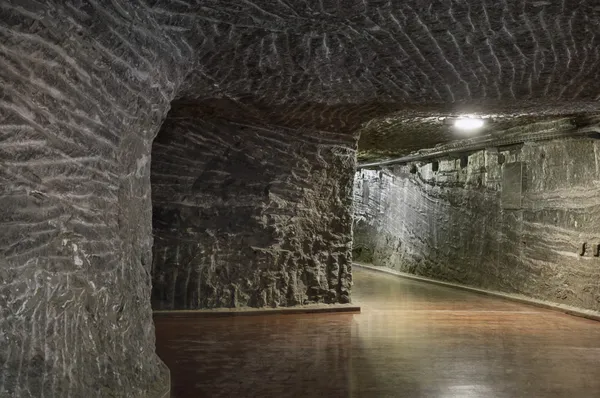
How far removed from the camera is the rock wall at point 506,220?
18.8 ft

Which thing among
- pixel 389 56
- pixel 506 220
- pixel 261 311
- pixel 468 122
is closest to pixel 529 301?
pixel 506 220

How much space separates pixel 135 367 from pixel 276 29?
162 centimetres

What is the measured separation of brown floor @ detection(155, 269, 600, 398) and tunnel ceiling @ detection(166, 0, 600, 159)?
1.63 m

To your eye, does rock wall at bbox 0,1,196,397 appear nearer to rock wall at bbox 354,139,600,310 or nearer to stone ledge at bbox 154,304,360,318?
stone ledge at bbox 154,304,360,318

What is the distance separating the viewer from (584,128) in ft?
18.0

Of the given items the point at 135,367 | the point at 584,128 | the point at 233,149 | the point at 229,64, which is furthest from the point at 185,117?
the point at 584,128

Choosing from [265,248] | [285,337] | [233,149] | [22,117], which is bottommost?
[285,337]

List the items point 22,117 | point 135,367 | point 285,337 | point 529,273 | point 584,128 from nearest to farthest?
point 22,117
point 135,367
point 285,337
point 584,128
point 529,273

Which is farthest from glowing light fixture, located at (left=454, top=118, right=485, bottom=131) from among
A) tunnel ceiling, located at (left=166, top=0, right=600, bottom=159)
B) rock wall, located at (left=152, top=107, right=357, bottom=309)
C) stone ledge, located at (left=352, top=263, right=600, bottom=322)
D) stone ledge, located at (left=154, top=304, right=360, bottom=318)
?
stone ledge, located at (left=154, top=304, right=360, bottom=318)

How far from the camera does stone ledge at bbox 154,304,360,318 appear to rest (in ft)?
16.2

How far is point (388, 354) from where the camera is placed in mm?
3818

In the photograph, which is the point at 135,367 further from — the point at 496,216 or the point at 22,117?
the point at 496,216

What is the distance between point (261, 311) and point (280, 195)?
3.30 feet

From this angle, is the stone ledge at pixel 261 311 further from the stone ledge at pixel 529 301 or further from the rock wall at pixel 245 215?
the stone ledge at pixel 529 301
